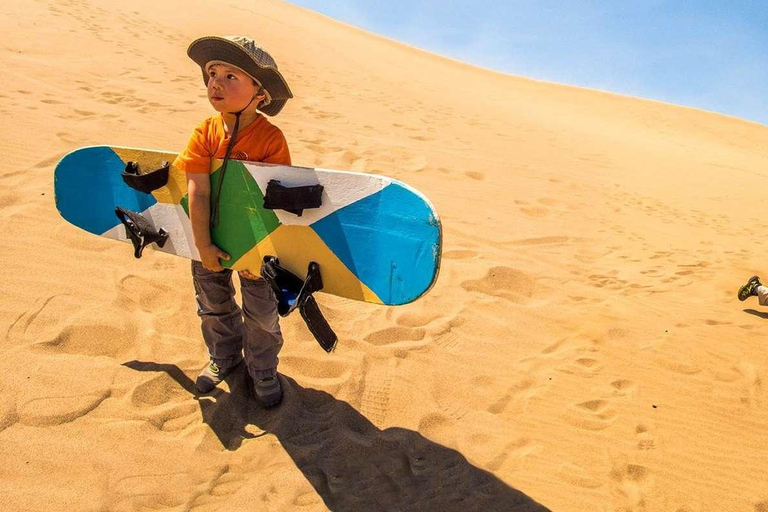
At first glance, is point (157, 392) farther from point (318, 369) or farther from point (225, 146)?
point (225, 146)

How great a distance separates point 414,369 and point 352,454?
0.75 meters

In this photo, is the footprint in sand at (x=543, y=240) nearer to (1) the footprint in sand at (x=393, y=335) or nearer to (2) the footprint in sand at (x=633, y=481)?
(1) the footprint in sand at (x=393, y=335)

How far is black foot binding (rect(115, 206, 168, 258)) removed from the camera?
7.93 feet

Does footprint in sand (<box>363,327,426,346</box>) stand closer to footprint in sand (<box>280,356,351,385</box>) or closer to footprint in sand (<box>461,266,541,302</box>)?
footprint in sand (<box>280,356,351,385</box>)

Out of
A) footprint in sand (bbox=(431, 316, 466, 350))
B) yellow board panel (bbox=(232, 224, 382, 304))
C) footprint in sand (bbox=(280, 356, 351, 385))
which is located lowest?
footprint in sand (bbox=(280, 356, 351, 385))

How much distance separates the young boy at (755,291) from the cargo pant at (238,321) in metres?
3.85

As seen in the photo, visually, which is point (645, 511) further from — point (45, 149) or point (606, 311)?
point (45, 149)

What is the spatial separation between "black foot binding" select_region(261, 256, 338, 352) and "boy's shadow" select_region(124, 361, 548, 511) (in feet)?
1.82

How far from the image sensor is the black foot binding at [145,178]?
2.27m

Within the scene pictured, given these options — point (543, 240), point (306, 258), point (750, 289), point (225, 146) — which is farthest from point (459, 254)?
point (225, 146)

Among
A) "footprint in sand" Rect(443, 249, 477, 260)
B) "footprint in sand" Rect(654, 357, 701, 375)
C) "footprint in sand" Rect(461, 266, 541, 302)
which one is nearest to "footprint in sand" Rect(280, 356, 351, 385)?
"footprint in sand" Rect(461, 266, 541, 302)

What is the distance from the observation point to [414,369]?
2912mm

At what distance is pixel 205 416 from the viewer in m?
2.38

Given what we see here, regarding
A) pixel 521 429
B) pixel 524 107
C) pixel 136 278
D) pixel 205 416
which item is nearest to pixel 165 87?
pixel 136 278
